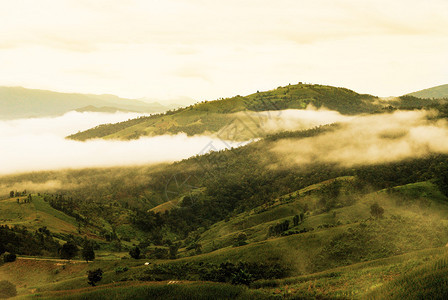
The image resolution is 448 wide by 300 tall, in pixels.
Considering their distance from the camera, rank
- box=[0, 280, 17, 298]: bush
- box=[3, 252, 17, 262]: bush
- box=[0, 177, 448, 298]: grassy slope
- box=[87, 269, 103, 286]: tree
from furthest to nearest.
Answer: box=[3, 252, 17, 262]: bush, box=[0, 280, 17, 298]: bush, box=[87, 269, 103, 286]: tree, box=[0, 177, 448, 298]: grassy slope

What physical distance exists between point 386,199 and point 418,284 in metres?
132

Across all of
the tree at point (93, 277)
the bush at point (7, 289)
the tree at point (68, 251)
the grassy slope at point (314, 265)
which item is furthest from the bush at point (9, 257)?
the tree at point (93, 277)

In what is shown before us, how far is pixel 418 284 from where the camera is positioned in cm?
5669

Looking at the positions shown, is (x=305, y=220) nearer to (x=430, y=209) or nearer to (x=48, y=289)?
(x=430, y=209)

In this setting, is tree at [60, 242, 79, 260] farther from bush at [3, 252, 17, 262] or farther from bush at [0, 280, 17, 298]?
bush at [0, 280, 17, 298]

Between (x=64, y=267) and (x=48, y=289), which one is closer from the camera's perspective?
(x=48, y=289)

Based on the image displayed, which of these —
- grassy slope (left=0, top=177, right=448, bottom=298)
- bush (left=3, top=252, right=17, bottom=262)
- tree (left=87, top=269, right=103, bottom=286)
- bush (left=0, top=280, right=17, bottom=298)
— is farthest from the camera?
bush (left=3, top=252, right=17, bottom=262)

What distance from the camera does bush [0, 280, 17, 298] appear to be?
94500 mm

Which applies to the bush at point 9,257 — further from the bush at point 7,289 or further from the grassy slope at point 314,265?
the bush at point 7,289

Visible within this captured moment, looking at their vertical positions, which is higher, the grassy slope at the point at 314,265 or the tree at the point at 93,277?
the tree at the point at 93,277

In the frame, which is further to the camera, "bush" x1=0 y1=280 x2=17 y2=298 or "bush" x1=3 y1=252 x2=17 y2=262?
"bush" x1=3 y1=252 x2=17 y2=262

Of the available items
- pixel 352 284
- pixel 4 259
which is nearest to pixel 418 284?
pixel 352 284

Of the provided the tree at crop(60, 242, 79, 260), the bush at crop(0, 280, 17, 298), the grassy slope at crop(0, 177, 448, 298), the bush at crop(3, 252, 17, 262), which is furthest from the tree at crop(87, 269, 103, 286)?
the bush at crop(3, 252, 17, 262)

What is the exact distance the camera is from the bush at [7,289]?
94500 millimetres
